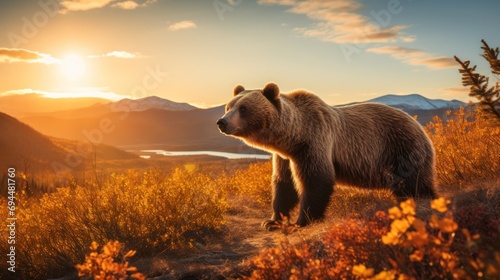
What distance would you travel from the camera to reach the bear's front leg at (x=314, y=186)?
223 inches

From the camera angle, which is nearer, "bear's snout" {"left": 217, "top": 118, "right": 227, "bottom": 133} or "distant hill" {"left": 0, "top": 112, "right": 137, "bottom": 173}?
"bear's snout" {"left": 217, "top": 118, "right": 227, "bottom": 133}

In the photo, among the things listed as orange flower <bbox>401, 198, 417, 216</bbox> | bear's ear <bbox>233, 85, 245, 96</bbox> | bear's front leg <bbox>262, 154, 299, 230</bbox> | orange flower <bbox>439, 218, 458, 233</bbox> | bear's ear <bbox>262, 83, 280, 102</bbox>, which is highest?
bear's ear <bbox>233, 85, 245, 96</bbox>

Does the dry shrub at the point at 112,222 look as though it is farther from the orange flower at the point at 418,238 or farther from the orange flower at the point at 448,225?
the orange flower at the point at 448,225

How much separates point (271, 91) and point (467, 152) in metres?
3.41

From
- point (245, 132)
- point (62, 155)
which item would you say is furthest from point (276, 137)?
point (62, 155)

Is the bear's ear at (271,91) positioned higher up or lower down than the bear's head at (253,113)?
higher up

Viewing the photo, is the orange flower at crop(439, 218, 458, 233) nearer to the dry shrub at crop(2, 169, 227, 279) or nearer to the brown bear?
the brown bear

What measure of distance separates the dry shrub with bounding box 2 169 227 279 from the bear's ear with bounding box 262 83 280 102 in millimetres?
1815

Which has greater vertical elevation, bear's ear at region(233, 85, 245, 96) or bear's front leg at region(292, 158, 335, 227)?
bear's ear at region(233, 85, 245, 96)

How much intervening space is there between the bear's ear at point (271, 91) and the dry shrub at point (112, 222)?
182 centimetres

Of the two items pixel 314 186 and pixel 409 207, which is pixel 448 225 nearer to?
pixel 409 207

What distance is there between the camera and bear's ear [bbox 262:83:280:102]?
588 cm

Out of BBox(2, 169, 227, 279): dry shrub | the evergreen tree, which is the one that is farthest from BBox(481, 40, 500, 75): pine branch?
BBox(2, 169, 227, 279): dry shrub

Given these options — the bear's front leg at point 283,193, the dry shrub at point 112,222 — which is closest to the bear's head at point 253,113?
the bear's front leg at point 283,193
